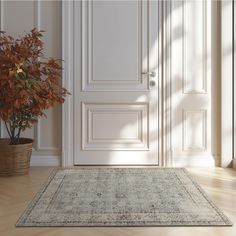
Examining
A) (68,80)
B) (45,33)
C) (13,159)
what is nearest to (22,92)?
(13,159)

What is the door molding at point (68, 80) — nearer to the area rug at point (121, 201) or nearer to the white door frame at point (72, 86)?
the white door frame at point (72, 86)

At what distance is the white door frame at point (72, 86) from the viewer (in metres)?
4.86

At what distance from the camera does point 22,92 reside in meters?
4.11

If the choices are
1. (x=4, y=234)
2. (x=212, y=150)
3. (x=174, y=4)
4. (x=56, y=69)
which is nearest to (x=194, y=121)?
(x=212, y=150)

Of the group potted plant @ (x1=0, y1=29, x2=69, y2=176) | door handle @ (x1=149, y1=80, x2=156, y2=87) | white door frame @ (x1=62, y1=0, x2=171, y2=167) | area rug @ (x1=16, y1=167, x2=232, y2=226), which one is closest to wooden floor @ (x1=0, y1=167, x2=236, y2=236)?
area rug @ (x1=16, y1=167, x2=232, y2=226)

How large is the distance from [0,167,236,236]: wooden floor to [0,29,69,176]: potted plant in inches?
9.1

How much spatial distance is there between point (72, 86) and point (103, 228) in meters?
2.43

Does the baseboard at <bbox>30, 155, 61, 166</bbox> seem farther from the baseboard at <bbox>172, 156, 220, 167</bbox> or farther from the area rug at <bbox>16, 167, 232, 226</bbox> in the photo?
the baseboard at <bbox>172, 156, 220, 167</bbox>

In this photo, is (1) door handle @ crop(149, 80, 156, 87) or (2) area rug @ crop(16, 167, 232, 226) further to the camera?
(1) door handle @ crop(149, 80, 156, 87)

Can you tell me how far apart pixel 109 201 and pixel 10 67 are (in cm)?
171

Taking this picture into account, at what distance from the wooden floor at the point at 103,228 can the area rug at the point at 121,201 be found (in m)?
0.07

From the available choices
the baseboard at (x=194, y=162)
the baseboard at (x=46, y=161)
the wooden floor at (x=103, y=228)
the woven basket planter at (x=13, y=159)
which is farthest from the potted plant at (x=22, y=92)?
the baseboard at (x=194, y=162)

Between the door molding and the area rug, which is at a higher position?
the door molding

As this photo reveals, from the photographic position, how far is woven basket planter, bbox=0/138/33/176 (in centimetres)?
436
